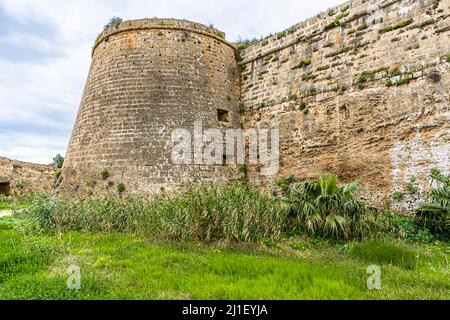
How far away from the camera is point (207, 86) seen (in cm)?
1195

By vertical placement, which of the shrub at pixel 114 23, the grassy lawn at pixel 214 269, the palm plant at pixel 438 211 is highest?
the shrub at pixel 114 23

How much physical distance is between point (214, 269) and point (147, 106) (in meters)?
Result: 7.40

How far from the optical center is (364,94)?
9.40 metres

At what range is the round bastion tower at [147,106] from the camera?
35.2ft

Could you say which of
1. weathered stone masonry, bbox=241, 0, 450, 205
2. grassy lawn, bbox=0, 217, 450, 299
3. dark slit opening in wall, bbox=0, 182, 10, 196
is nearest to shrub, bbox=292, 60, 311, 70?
weathered stone masonry, bbox=241, 0, 450, 205

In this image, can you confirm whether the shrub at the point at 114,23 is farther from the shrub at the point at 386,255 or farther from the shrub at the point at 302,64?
the shrub at the point at 386,255

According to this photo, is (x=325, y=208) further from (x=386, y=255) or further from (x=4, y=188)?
(x=4, y=188)

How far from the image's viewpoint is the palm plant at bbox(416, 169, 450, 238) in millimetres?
7250

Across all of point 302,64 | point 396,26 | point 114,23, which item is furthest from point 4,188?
point 396,26

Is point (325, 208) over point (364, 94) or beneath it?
beneath

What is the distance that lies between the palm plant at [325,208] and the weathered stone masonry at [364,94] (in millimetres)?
1683

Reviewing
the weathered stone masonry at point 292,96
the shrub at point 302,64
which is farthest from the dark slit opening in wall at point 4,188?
the shrub at point 302,64
